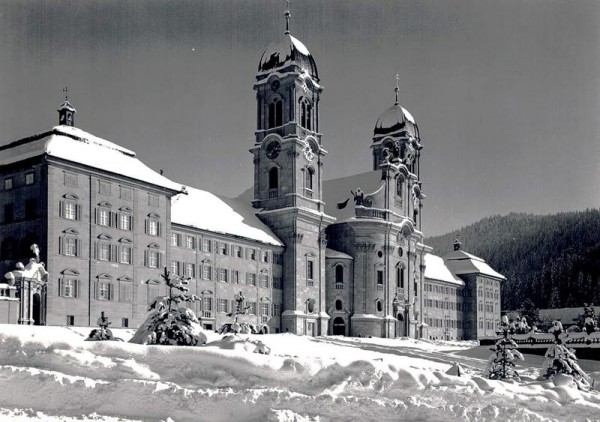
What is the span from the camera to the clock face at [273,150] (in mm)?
Answer: 78812

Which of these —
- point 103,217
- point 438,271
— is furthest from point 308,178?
point 438,271

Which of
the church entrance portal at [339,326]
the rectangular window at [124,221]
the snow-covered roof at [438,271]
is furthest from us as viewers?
the snow-covered roof at [438,271]

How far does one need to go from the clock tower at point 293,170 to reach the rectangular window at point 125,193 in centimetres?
2435

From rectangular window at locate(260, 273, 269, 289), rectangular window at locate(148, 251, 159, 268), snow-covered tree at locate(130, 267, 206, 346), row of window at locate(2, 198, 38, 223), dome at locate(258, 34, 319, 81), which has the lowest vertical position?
snow-covered tree at locate(130, 267, 206, 346)

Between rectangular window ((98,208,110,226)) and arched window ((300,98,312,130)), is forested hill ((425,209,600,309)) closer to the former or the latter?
arched window ((300,98,312,130))

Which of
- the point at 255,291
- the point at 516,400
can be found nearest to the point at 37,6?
the point at 516,400

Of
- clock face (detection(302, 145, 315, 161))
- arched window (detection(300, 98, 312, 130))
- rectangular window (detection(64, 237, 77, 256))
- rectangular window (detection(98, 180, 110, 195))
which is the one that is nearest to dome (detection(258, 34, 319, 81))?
arched window (detection(300, 98, 312, 130))

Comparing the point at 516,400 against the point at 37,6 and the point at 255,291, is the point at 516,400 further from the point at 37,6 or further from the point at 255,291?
the point at 255,291

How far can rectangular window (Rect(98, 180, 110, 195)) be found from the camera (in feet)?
169

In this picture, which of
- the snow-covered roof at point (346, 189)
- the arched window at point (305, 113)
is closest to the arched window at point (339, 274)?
the snow-covered roof at point (346, 189)

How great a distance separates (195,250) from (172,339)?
41032mm

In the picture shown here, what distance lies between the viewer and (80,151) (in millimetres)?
50938

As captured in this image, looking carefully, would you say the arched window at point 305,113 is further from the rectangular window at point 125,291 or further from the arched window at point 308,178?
the rectangular window at point 125,291

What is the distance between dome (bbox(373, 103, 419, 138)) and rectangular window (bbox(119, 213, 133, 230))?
5423 centimetres
